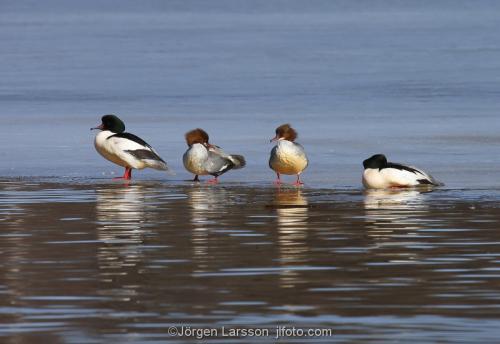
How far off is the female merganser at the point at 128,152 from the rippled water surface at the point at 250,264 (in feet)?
4.56

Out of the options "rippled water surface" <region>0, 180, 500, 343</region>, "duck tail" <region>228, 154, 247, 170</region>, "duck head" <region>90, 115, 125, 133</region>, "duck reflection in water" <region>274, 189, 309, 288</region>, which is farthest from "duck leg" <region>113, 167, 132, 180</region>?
"duck reflection in water" <region>274, 189, 309, 288</region>

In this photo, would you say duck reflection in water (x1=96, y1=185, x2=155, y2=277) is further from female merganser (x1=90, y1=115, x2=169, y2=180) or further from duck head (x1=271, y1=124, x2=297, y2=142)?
duck head (x1=271, y1=124, x2=297, y2=142)

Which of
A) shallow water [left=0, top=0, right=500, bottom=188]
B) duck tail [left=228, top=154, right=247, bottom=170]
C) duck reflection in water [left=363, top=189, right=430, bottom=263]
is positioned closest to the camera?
duck reflection in water [left=363, top=189, right=430, bottom=263]

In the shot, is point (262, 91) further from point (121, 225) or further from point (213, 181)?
point (121, 225)

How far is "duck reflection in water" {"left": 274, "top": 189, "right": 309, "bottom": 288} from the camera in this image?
775 cm

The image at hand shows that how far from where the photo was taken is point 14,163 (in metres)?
14.5

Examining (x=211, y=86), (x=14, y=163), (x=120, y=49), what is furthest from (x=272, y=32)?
(x=14, y=163)

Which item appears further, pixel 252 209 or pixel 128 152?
pixel 128 152

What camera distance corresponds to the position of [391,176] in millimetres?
12164

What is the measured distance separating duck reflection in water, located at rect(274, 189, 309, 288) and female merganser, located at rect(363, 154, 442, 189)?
0.60 m

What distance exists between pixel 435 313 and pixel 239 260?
1.90 m

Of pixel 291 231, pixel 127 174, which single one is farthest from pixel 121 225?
pixel 127 174

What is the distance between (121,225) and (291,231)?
47.7 inches

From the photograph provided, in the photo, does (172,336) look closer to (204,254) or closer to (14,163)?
(204,254)
